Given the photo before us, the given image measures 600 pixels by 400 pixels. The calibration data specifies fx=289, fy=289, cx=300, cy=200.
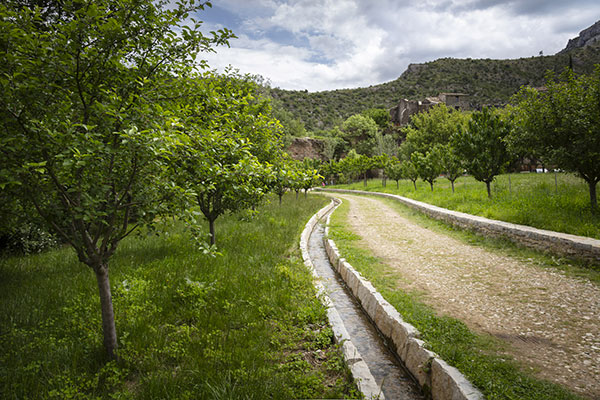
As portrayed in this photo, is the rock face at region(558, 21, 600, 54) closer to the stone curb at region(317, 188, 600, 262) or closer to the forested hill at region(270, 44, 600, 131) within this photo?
the forested hill at region(270, 44, 600, 131)

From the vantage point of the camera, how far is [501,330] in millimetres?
3832

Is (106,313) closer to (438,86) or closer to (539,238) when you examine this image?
(539,238)

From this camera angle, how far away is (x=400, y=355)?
3.66m

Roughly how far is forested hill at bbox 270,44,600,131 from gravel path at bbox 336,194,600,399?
70.4 m

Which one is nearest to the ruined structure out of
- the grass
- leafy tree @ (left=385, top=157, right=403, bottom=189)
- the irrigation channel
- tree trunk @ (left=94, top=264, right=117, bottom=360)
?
leafy tree @ (left=385, top=157, right=403, bottom=189)

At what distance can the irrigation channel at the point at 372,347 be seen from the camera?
3.16m

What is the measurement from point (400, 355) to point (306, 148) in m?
48.2

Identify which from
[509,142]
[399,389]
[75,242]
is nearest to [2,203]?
[75,242]

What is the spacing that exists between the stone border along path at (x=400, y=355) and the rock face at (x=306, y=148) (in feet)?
143

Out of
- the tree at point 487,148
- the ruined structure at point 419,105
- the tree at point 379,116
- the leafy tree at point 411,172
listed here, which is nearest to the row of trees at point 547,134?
the tree at point 487,148

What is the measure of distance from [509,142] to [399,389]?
42.5 ft

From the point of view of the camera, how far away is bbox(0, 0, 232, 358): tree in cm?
238

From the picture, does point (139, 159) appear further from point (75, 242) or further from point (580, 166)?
point (580, 166)

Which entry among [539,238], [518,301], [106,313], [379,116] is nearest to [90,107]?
[106,313]
